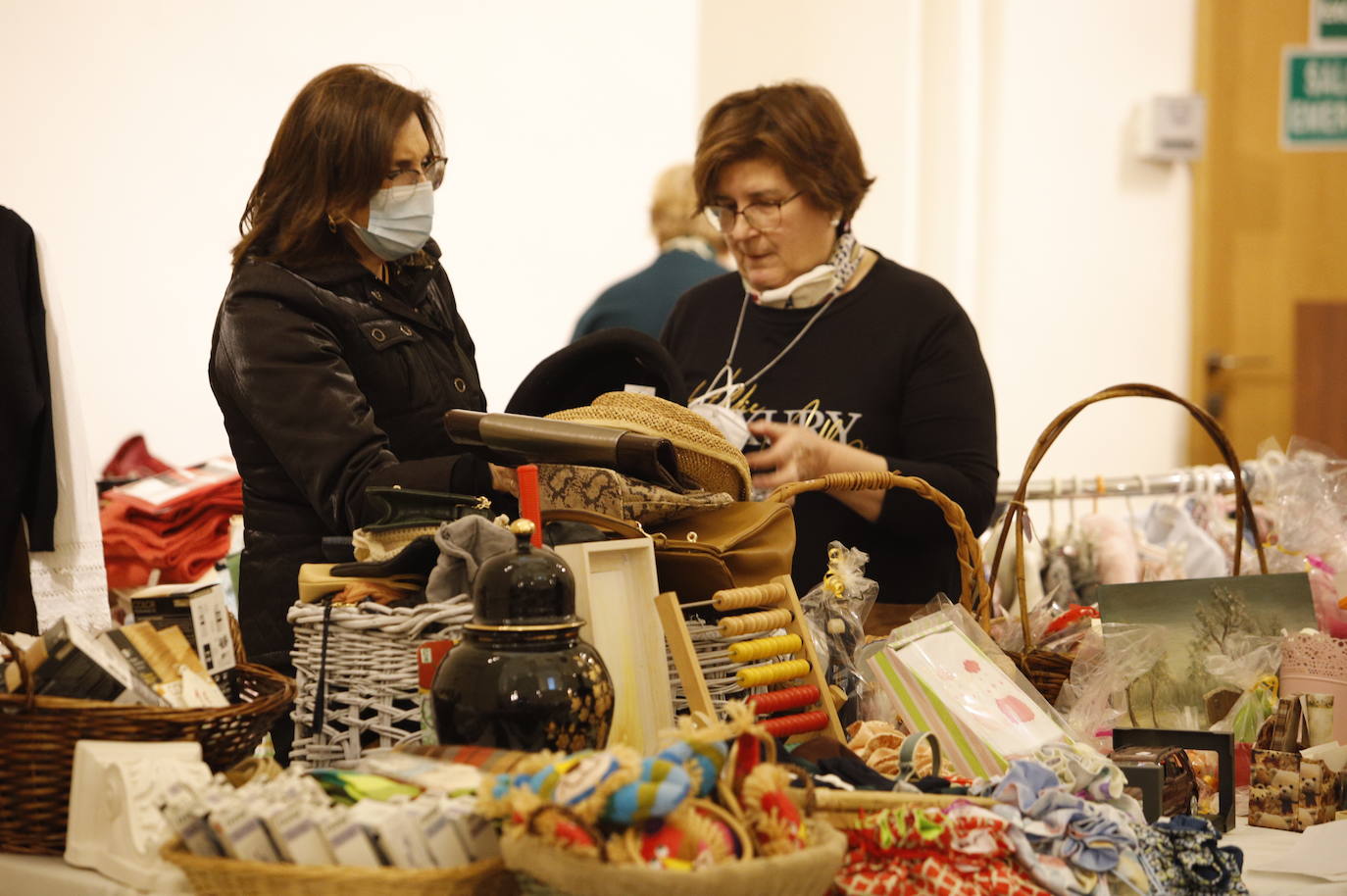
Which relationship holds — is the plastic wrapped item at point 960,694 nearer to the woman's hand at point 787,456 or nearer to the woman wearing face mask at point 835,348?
the woman's hand at point 787,456

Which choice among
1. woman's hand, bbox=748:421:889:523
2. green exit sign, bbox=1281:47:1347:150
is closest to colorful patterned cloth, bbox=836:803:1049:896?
Result: woman's hand, bbox=748:421:889:523

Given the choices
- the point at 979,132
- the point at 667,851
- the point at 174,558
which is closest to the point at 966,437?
the point at 667,851

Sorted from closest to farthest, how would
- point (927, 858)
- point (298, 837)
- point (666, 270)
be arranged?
point (298, 837), point (927, 858), point (666, 270)

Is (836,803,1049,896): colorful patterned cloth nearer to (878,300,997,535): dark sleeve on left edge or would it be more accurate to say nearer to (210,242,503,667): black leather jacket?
(210,242,503,667): black leather jacket

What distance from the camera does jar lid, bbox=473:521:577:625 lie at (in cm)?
120

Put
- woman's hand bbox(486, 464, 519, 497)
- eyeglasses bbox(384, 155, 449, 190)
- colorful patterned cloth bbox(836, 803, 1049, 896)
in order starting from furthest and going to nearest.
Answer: eyeglasses bbox(384, 155, 449, 190) < woman's hand bbox(486, 464, 519, 497) < colorful patterned cloth bbox(836, 803, 1049, 896)

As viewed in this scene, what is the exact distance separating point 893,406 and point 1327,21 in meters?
4.11

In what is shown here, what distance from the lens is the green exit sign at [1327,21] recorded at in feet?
17.9

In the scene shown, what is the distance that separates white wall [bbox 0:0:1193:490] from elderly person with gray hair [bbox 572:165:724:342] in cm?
60

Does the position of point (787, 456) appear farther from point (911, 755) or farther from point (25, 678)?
point (25, 678)

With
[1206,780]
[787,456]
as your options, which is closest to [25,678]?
[787,456]

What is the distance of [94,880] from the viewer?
1.22m

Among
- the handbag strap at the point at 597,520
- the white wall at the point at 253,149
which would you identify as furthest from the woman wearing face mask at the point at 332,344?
the white wall at the point at 253,149

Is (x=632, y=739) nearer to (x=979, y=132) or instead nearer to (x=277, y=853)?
→ (x=277, y=853)
